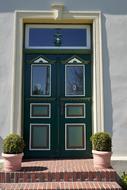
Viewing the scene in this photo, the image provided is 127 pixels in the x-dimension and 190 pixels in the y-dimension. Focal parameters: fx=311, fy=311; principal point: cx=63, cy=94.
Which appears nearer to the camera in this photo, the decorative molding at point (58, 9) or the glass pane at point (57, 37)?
the decorative molding at point (58, 9)

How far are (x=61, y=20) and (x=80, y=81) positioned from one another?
1.41m

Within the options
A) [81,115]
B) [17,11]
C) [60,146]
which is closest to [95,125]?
[81,115]

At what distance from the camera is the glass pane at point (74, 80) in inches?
274

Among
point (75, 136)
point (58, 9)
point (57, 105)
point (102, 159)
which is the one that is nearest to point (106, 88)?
point (57, 105)

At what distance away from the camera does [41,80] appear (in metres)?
6.99

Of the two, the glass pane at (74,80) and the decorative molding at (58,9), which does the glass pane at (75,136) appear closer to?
the glass pane at (74,80)

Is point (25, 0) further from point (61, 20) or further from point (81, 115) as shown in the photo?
point (81, 115)

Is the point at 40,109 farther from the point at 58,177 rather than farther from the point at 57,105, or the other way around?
the point at 58,177

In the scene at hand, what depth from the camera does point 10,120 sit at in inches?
255

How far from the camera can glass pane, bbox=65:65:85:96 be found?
6953 millimetres

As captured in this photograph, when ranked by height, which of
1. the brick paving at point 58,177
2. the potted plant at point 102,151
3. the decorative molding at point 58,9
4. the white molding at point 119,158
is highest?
the decorative molding at point 58,9

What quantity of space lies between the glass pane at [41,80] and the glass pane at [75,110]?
57 centimetres

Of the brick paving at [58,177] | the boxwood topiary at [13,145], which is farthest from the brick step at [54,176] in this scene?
the boxwood topiary at [13,145]

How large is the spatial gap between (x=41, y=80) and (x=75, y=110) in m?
1.02
